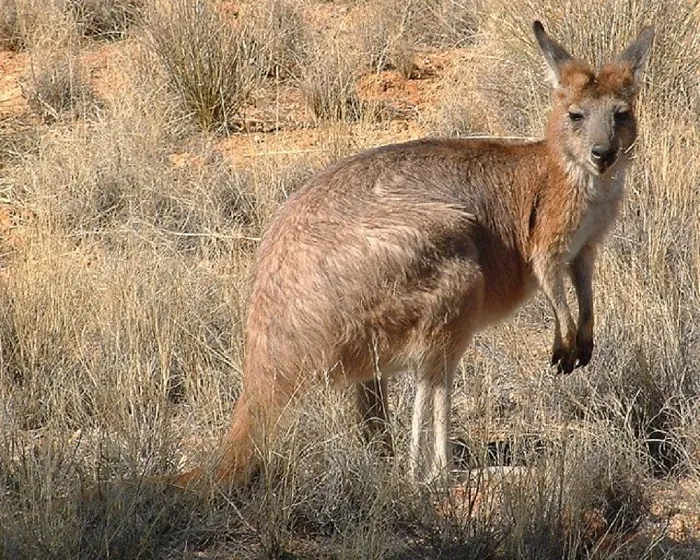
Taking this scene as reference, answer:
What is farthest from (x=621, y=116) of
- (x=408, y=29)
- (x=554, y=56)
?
(x=408, y=29)

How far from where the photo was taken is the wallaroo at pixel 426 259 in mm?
4855

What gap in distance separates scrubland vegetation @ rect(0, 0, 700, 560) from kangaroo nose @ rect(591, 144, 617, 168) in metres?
0.90

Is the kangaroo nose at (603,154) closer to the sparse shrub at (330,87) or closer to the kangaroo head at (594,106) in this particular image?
the kangaroo head at (594,106)

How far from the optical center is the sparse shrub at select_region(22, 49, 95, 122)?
9.45m

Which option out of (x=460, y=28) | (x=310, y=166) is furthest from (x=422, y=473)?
(x=460, y=28)

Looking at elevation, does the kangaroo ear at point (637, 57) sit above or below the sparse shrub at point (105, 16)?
above

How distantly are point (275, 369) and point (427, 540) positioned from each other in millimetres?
864

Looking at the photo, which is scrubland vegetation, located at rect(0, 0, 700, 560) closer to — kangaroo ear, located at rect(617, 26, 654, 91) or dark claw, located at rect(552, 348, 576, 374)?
dark claw, located at rect(552, 348, 576, 374)

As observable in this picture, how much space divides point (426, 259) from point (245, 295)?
1613mm

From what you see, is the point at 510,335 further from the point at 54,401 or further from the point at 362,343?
the point at 54,401

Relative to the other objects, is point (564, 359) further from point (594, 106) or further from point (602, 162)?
point (594, 106)

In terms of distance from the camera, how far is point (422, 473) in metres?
4.91

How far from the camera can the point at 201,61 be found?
9367 mm

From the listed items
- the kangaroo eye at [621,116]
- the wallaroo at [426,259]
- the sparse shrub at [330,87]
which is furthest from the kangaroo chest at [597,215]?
the sparse shrub at [330,87]
